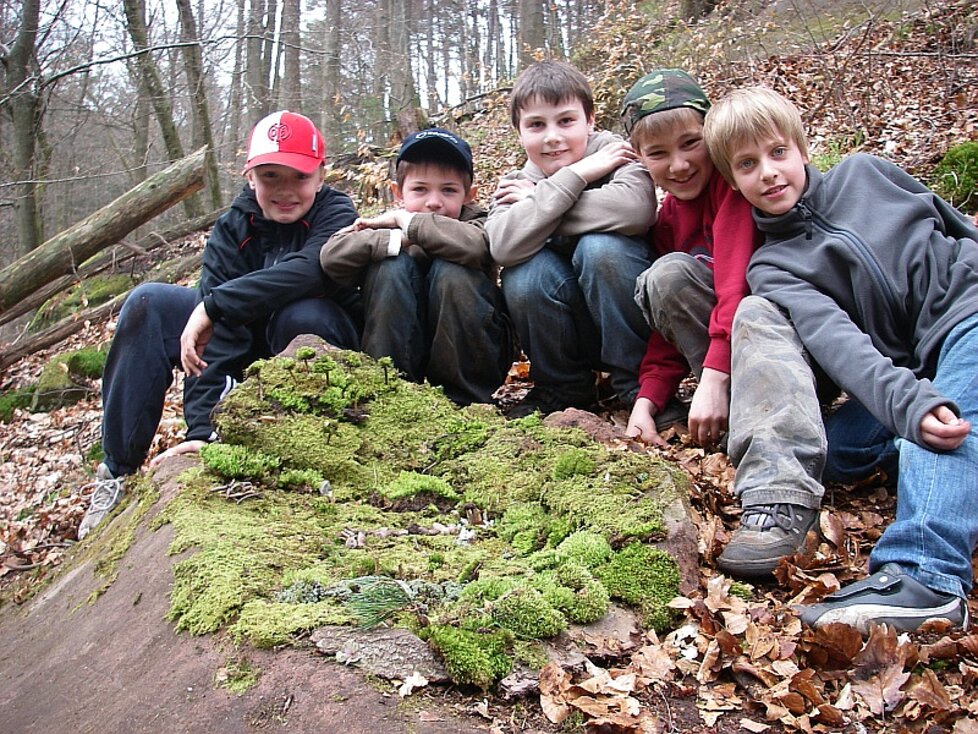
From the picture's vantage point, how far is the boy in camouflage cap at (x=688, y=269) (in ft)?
10.4

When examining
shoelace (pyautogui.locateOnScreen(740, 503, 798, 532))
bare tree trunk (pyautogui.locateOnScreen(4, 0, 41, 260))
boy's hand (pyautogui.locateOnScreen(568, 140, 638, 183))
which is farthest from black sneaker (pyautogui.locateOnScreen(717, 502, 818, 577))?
bare tree trunk (pyautogui.locateOnScreen(4, 0, 41, 260))

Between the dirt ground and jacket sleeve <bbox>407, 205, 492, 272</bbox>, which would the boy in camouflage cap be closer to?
jacket sleeve <bbox>407, 205, 492, 272</bbox>

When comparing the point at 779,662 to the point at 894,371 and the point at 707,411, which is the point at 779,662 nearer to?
the point at 894,371

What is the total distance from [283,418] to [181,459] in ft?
1.45

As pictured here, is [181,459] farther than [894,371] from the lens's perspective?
Yes

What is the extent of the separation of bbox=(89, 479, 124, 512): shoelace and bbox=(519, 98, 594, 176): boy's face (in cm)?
259

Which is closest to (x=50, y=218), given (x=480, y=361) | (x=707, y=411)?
(x=480, y=361)

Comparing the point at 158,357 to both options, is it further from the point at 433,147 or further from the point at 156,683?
the point at 156,683

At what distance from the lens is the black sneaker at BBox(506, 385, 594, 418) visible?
394 centimetres

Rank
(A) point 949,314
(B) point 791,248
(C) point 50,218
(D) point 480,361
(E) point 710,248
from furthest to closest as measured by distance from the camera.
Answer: (C) point 50,218 → (D) point 480,361 → (E) point 710,248 → (B) point 791,248 → (A) point 949,314

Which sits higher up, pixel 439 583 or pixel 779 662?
pixel 439 583

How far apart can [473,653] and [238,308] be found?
2.32 metres

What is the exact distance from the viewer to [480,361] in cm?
388

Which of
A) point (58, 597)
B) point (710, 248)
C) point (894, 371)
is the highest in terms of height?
point (710, 248)
